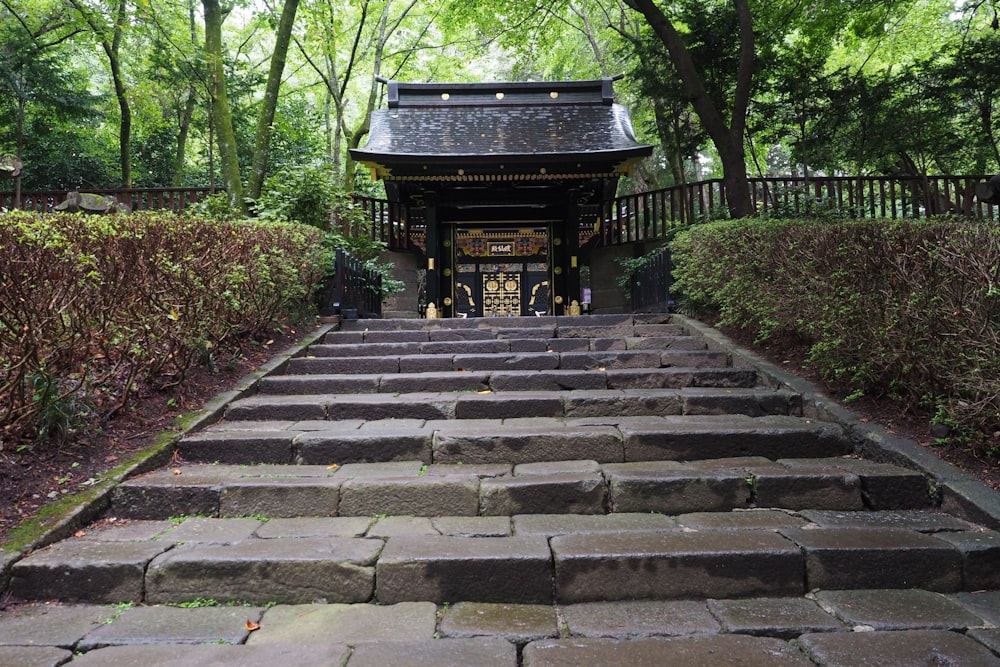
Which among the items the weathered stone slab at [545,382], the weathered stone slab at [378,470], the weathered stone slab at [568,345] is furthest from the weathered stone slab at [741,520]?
the weathered stone slab at [568,345]

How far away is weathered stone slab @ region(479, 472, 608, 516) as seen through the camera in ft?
9.84

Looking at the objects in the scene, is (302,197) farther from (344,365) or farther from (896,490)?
(896,490)

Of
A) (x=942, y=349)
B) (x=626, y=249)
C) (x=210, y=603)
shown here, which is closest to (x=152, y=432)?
(x=210, y=603)

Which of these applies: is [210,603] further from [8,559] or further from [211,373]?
[211,373]

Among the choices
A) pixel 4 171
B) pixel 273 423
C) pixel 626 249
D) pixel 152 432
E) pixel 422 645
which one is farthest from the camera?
pixel 626 249

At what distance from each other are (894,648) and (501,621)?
142 centimetres

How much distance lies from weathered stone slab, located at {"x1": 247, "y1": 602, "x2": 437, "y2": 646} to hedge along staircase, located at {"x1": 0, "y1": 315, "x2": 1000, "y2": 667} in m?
0.03

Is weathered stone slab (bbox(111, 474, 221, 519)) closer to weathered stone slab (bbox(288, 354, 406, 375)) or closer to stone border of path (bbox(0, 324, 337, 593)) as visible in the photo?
stone border of path (bbox(0, 324, 337, 593))

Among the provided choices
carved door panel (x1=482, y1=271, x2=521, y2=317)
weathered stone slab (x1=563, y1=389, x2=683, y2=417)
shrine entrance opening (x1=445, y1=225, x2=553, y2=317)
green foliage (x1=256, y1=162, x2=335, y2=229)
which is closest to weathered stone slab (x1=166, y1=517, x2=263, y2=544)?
weathered stone slab (x1=563, y1=389, x2=683, y2=417)

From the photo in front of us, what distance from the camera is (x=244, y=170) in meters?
15.4

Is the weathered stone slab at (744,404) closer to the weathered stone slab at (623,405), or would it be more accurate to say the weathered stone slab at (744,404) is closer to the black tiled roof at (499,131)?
the weathered stone slab at (623,405)

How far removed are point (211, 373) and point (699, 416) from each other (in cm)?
407

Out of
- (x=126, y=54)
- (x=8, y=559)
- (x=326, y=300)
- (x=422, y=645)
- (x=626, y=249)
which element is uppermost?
(x=126, y=54)

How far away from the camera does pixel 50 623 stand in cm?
220
